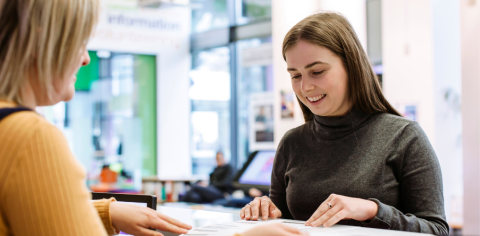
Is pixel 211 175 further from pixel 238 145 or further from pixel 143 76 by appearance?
pixel 143 76

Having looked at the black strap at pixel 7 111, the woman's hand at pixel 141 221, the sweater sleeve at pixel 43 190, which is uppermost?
the black strap at pixel 7 111

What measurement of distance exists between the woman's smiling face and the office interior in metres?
4.21

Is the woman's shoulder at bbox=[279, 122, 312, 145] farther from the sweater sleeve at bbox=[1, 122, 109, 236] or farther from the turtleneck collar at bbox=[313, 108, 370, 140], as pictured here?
the sweater sleeve at bbox=[1, 122, 109, 236]

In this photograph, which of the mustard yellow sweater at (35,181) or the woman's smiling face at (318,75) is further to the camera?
the woman's smiling face at (318,75)

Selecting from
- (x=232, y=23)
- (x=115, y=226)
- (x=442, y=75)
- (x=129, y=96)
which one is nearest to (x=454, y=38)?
(x=442, y=75)

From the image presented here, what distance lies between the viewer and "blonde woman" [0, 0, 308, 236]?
64cm

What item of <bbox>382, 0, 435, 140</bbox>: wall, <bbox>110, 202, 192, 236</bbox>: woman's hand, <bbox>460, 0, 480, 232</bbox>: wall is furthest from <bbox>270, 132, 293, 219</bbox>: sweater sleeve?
<bbox>382, 0, 435, 140</bbox>: wall

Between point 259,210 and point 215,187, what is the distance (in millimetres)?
6069

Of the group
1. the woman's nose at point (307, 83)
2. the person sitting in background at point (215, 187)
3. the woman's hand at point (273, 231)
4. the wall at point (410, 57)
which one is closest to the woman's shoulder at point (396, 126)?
the woman's nose at point (307, 83)

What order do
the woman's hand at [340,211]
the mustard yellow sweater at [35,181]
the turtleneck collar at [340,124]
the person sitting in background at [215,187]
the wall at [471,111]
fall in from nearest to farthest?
the mustard yellow sweater at [35,181]
the woman's hand at [340,211]
the turtleneck collar at [340,124]
the wall at [471,111]
the person sitting in background at [215,187]

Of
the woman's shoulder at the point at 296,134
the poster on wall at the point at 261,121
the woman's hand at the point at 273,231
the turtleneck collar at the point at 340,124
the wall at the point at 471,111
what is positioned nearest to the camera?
the woman's hand at the point at 273,231

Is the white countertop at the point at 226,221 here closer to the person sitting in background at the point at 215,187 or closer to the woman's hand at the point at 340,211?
the woman's hand at the point at 340,211

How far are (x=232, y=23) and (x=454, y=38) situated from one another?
4.28 m

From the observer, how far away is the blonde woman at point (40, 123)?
64 centimetres
